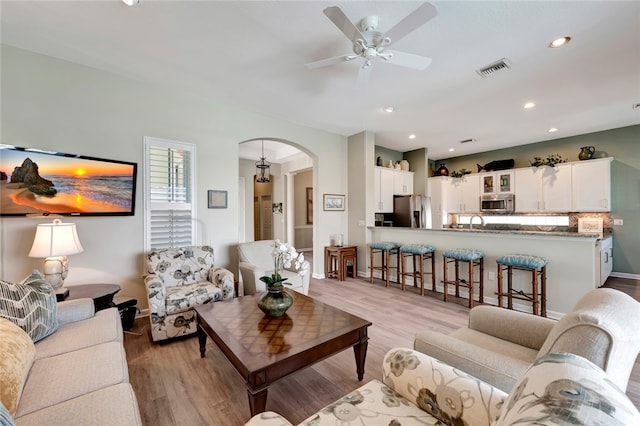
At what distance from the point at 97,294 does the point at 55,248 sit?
1.73 feet

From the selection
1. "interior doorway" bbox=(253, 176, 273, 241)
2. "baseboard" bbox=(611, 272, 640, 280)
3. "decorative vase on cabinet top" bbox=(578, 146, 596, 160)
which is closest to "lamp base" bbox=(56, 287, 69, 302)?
"interior doorway" bbox=(253, 176, 273, 241)

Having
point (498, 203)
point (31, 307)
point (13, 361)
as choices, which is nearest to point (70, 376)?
point (13, 361)

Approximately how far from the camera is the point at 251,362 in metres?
1.45

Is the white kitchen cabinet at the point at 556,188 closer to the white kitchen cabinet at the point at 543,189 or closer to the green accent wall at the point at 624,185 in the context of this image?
the white kitchen cabinet at the point at 543,189

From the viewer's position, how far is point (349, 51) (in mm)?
2584

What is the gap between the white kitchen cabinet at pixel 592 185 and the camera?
4.80 m

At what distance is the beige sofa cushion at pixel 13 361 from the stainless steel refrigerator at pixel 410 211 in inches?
220

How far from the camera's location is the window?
3219mm

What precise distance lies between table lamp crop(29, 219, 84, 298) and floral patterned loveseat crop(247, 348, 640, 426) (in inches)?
98.2

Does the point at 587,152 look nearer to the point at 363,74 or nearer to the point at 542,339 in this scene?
the point at 363,74

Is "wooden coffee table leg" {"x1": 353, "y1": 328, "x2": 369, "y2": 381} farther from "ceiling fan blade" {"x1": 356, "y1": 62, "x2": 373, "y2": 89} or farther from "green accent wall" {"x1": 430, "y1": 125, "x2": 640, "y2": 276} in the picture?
"green accent wall" {"x1": 430, "y1": 125, "x2": 640, "y2": 276}

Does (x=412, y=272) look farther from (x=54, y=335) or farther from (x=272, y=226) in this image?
(x=272, y=226)

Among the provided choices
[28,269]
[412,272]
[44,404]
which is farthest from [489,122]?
[28,269]

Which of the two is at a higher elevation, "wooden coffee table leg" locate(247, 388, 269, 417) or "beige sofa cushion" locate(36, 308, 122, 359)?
"beige sofa cushion" locate(36, 308, 122, 359)
